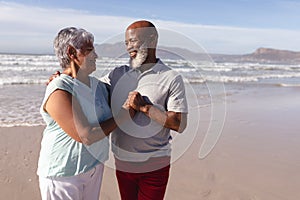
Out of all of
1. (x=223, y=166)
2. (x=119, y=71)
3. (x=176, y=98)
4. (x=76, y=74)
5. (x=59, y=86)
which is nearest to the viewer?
(x=59, y=86)

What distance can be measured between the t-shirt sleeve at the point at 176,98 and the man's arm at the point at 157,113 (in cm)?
3

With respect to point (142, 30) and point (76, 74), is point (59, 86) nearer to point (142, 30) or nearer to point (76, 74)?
point (76, 74)

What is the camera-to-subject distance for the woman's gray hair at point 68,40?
1.79m

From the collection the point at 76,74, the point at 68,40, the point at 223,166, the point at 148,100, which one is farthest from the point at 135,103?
the point at 223,166

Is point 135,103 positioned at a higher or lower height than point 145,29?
lower

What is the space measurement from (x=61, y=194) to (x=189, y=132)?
0.91 meters

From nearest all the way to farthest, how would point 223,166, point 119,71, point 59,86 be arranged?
point 59,86, point 119,71, point 223,166

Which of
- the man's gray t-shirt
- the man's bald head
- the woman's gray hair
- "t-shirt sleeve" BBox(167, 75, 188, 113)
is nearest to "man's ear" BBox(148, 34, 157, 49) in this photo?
the man's bald head

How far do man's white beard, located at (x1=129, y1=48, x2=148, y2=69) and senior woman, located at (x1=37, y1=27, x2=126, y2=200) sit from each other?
0.23 meters

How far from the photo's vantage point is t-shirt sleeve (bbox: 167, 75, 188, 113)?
6.37ft

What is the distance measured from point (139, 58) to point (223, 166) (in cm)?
310

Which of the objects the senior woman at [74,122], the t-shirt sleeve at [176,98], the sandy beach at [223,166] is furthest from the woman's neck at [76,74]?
the sandy beach at [223,166]

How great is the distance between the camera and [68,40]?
70.6 inches

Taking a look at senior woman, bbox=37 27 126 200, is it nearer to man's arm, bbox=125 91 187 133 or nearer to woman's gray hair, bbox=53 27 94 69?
woman's gray hair, bbox=53 27 94 69
